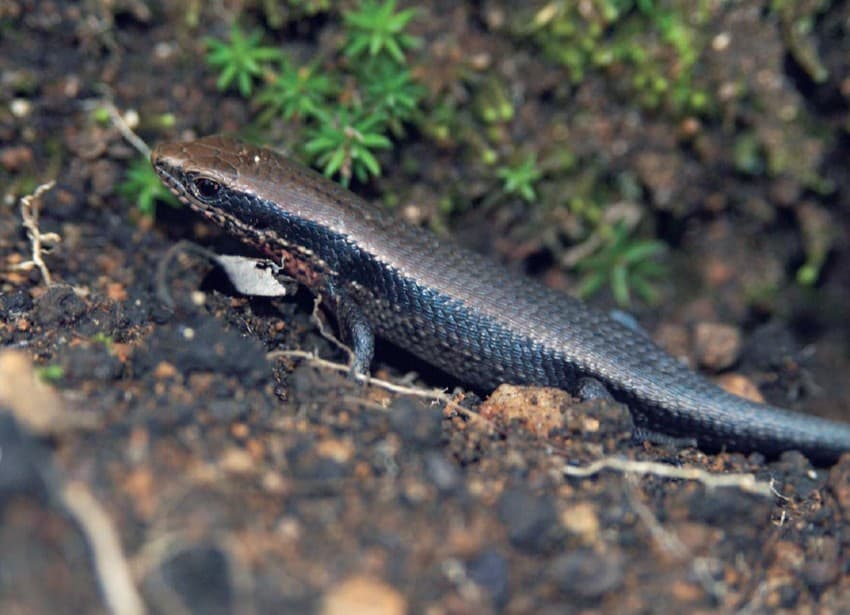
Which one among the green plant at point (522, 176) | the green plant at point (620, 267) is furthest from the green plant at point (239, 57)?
the green plant at point (620, 267)

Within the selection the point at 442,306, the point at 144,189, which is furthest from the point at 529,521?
the point at 144,189

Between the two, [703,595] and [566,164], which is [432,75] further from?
[703,595]

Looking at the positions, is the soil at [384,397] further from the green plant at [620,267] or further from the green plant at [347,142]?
the green plant at [347,142]

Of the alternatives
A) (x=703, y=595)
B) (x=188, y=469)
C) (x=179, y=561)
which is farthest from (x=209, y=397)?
(x=703, y=595)

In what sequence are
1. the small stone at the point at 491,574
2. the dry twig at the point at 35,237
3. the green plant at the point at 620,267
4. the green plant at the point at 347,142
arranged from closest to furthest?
the small stone at the point at 491,574
the dry twig at the point at 35,237
the green plant at the point at 347,142
the green plant at the point at 620,267

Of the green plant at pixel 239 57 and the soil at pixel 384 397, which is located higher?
the green plant at pixel 239 57

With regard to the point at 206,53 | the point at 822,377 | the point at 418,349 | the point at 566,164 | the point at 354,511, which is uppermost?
the point at 206,53

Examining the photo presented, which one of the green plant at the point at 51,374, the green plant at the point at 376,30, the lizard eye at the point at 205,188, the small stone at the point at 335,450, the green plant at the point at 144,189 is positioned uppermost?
the green plant at the point at 376,30

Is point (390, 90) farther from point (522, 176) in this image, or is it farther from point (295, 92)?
point (522, 176)
